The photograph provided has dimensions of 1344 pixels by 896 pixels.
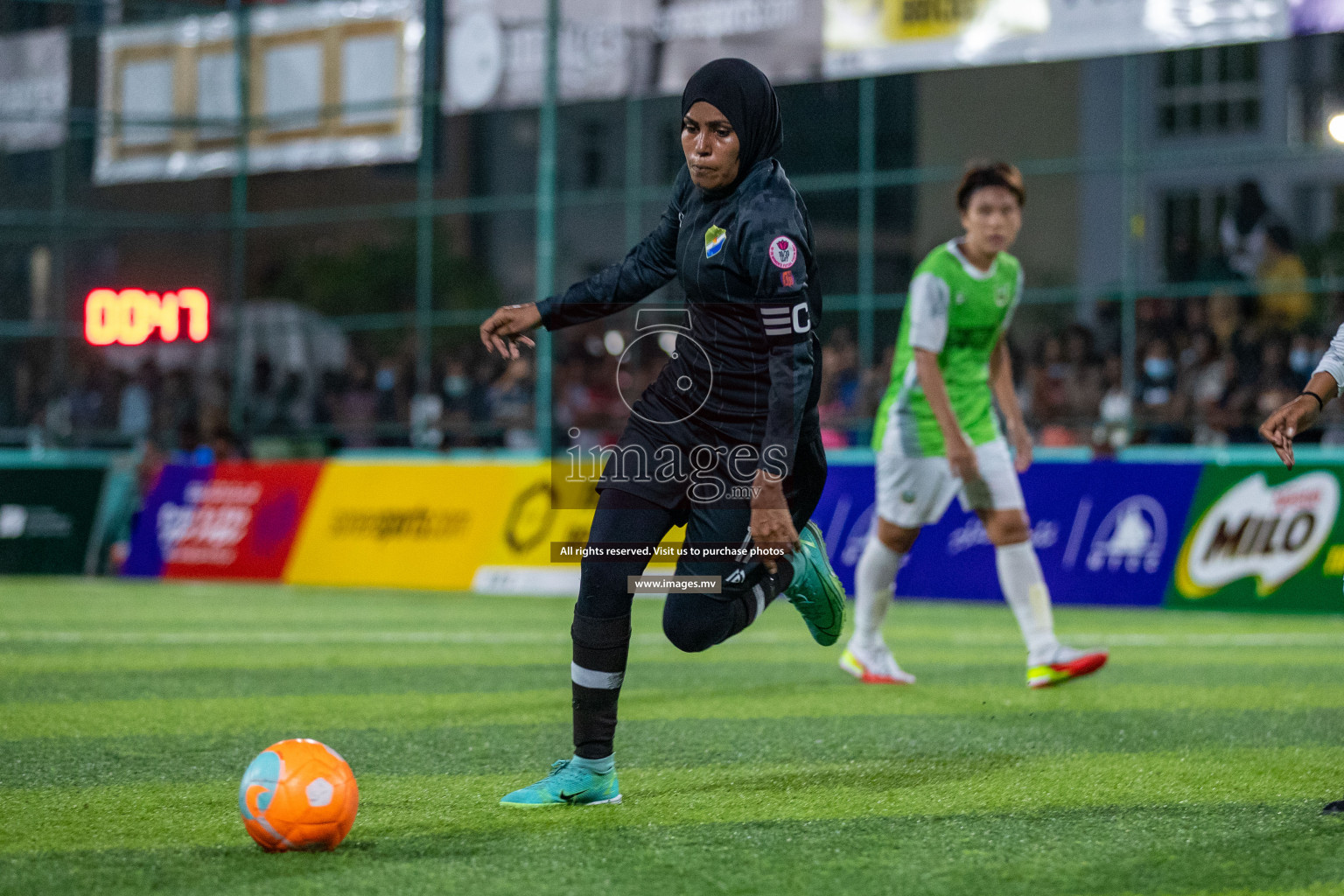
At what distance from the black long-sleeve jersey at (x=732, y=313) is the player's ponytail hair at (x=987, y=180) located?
2963 millimetres

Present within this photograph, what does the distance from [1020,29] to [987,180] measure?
10.4m

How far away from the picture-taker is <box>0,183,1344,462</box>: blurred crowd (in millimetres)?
16281

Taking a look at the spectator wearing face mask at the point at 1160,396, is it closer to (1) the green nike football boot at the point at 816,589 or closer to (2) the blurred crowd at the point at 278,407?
(2) the blurred crowd at the point at 278,407

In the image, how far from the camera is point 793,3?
61.7ft

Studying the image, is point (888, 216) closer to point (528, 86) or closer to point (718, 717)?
point (528, 86)

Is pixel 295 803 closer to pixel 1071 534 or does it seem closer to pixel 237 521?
pixel 1071 534

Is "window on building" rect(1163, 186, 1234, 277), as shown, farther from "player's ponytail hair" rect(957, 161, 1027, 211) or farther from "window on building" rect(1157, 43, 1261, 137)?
"player's ponytail hair" rect(957, 161, 1027, 211)

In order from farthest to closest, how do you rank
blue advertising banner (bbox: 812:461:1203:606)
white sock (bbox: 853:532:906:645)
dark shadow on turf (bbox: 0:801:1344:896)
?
blue advertising banner (bbox: 812:461:1203:606), white sock (bbox: 853:532:906:645), dark shadow on turf (bbox: 0:801:1344:896)

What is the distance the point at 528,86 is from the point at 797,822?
674 inches

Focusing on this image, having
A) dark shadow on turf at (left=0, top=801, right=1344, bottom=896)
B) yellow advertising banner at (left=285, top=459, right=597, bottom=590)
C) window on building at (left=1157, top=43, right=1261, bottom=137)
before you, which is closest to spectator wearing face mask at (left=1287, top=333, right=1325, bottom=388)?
yellow advertising banner at (left=285, top=459, right=597, bottom=590)

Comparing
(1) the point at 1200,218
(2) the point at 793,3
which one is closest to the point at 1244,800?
(2) the point at 793,3

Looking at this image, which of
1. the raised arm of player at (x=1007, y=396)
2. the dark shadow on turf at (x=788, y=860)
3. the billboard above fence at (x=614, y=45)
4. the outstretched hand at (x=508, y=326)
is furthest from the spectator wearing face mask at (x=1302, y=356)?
the outstretched hand at (x=508, y=326)

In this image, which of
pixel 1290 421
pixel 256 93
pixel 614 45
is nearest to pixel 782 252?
pixel 1290 421

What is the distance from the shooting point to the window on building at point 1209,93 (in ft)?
116
